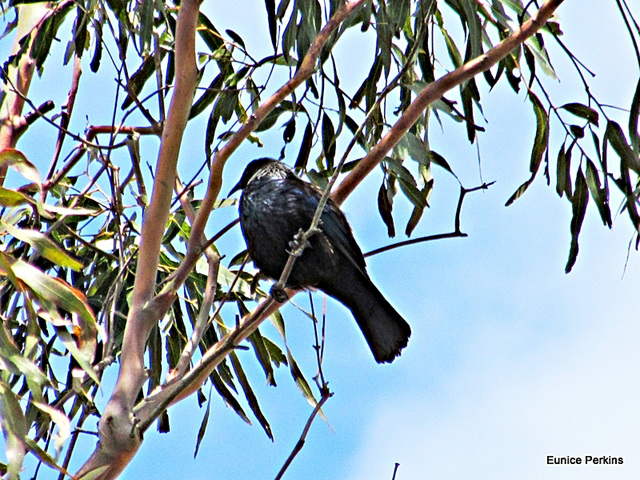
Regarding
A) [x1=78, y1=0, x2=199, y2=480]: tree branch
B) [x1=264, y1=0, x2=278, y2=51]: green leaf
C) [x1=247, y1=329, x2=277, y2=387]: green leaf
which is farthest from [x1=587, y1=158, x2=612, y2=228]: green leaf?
[x1=78, y1=0, x2=199, y2=480]: tree branch

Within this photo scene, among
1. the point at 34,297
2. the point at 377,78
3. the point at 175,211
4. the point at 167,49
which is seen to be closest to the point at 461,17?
the point at 377,78

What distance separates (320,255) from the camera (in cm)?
362

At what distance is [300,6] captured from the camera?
11.0 feet

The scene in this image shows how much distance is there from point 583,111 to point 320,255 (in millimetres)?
1243

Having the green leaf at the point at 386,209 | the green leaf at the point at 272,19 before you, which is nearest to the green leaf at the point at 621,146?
the green leaf at the point at 386,209

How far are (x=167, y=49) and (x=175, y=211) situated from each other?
2.44 feet

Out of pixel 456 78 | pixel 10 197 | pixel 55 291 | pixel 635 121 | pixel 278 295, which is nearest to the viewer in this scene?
pixel 55 291

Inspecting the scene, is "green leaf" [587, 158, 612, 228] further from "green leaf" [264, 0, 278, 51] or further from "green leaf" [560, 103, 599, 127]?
"green leaf" [264, 0, 278, 51]

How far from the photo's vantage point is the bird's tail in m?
3.68

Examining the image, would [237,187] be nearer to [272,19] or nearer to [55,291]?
[272,19]

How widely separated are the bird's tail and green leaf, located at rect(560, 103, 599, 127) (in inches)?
43.8

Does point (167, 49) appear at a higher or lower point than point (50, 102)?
higher

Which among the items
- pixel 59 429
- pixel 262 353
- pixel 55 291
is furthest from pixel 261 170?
pixel 59 429

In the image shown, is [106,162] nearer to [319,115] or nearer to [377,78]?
[319,115]
